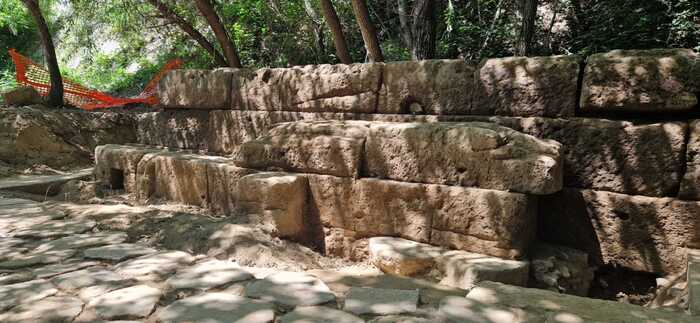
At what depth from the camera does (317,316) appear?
2.34 meters

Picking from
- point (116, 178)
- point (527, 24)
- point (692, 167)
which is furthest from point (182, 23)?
point (692, 167)

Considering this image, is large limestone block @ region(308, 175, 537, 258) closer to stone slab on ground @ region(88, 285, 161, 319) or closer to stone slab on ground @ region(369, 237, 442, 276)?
stone slab on ground @ region(369, 237, 442, 276)

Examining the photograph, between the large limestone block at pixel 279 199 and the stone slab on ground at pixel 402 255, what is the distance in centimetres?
73

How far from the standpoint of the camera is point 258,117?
558 cm

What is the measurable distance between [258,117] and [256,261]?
2.41m

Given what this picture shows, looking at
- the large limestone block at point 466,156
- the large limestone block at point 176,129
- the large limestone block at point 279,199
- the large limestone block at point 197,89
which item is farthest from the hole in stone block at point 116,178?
the large limestone block at point 466,156

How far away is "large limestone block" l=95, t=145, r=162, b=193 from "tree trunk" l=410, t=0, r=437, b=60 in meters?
3.81

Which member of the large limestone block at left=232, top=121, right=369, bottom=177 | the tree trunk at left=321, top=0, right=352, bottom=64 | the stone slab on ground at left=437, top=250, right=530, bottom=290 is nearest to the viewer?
the stone slab on ground at left=437, top=250, right=530, bottom=290

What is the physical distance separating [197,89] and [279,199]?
2.54 meters

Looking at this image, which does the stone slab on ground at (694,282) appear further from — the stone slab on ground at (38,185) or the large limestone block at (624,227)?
the stone slab on ground at (38,185)

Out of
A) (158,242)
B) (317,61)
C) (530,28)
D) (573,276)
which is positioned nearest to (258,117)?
(158,242)

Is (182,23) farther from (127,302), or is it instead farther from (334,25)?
(127,302)

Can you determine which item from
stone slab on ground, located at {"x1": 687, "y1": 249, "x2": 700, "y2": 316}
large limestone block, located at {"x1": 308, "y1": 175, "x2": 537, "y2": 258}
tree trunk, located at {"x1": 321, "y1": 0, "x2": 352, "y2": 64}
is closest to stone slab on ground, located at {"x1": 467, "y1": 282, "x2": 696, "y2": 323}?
stone slab on ground, located at {"x1": 687, "y1": 249, "x2": 700, "y2": 316}

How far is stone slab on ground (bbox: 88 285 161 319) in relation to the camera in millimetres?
2389
